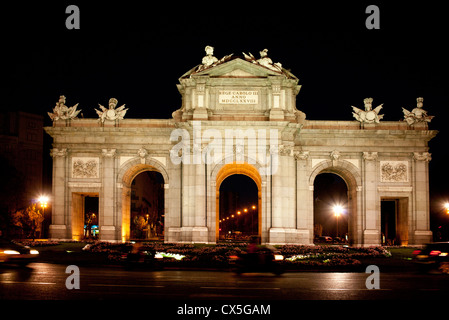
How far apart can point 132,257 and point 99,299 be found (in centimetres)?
1267

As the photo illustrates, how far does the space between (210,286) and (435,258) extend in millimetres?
12334

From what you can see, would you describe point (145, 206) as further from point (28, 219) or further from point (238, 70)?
point (238, 70)

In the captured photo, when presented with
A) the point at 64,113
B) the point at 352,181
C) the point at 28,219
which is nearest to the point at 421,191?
the point at 352,181

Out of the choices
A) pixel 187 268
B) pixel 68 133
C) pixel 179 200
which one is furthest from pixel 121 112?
pixel 187 268

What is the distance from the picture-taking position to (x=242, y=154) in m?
49.9

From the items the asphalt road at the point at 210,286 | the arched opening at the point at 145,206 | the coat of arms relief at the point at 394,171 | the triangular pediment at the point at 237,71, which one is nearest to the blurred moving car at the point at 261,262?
the asphalt road at the point at 210,286

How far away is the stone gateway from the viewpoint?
1961 inches

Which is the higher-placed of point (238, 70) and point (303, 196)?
point (238, 70)

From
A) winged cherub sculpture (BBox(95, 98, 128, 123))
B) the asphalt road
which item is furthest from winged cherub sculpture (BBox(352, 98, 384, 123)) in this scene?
the asphalt road

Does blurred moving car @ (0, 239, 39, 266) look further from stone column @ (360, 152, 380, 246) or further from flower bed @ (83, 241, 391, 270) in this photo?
stone column @ (360, 152, 380, 246)

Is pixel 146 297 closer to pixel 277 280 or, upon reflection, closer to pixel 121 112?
pixel 277 280

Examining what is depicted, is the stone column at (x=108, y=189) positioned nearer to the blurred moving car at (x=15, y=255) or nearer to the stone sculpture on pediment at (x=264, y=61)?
the stone sculpture on pediment at (x=264, y=61)

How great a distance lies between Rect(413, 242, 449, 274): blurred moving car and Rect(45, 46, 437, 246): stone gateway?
2305 centimetres
